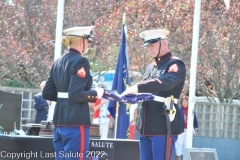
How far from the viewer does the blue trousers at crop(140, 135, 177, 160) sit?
6.41 meters

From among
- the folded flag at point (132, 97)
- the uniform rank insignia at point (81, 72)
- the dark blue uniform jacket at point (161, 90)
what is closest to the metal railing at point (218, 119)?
the dark blue uniform jacket at point (161, 90)

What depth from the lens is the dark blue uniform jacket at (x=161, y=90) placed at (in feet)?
20.8

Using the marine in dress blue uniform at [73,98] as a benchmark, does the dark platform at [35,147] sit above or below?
below

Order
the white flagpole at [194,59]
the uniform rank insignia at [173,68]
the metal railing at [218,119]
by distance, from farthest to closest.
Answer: the metal railing at [218,119] < the white flagpole at [194,59] < the uniform rank insignia at [173,68]

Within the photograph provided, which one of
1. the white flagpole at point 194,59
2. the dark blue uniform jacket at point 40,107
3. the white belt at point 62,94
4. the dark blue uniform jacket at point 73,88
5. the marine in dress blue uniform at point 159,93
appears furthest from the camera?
the dark blue uniform jacket at point 40,107

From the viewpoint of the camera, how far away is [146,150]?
21.4 feet

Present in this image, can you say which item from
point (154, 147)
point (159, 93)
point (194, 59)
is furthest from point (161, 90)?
point (194, 59)

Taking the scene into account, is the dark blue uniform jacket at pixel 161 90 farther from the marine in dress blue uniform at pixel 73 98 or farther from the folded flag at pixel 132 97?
the marine in dress blue uniform at pixel 73 98

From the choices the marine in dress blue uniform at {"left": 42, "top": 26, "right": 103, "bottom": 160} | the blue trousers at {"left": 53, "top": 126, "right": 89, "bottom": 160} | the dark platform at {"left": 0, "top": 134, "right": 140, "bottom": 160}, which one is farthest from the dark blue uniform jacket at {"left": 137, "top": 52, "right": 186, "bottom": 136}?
the dark platform at {"left": 0, "top": 134, "right": 140, "bottom": 160}

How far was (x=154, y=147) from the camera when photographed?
642cm

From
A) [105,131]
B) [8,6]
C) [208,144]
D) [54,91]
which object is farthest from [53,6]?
[54,91]

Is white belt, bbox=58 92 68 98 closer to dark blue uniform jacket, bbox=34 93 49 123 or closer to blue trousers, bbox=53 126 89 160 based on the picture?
blue trousers, bbox=53 126 89 160

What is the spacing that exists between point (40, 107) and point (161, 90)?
22.5 feet

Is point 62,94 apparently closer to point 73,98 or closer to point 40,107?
point 73,98
